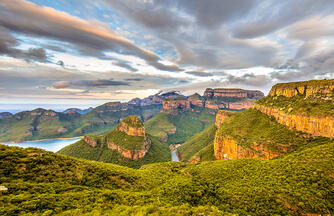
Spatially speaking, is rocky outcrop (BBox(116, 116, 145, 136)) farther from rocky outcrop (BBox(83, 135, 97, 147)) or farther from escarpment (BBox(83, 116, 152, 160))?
rocky outcrop (BBox(83, 135, 97, 147))

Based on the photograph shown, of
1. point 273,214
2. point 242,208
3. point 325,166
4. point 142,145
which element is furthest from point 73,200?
point 142,145

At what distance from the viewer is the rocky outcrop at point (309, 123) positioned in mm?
39312

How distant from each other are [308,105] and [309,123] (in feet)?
Result: 28.5

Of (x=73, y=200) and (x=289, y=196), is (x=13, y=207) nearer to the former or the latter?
(x=73, y=200)

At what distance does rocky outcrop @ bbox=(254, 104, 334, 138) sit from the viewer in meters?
39.3

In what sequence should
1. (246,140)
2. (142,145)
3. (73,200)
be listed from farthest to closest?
(142,145), (246,140), (73,200)

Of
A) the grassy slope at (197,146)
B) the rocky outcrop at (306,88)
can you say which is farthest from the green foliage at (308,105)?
the grassy slope at (197,146)

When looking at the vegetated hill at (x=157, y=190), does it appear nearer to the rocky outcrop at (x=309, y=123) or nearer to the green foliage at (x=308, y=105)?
the rocky outcrop at (x=309, y=123)

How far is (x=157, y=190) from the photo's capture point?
27484 millimetres

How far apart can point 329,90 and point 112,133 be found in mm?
153919

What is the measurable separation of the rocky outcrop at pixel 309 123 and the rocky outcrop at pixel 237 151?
34.7ft

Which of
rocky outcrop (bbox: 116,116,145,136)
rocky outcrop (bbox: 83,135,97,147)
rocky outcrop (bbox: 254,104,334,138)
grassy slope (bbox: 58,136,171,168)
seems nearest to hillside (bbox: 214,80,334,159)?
rocky outcrop (bbox: 254,104,334,138)

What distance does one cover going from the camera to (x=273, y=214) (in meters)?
20.3

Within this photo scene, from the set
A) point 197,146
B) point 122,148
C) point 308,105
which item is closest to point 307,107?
point 308,105
